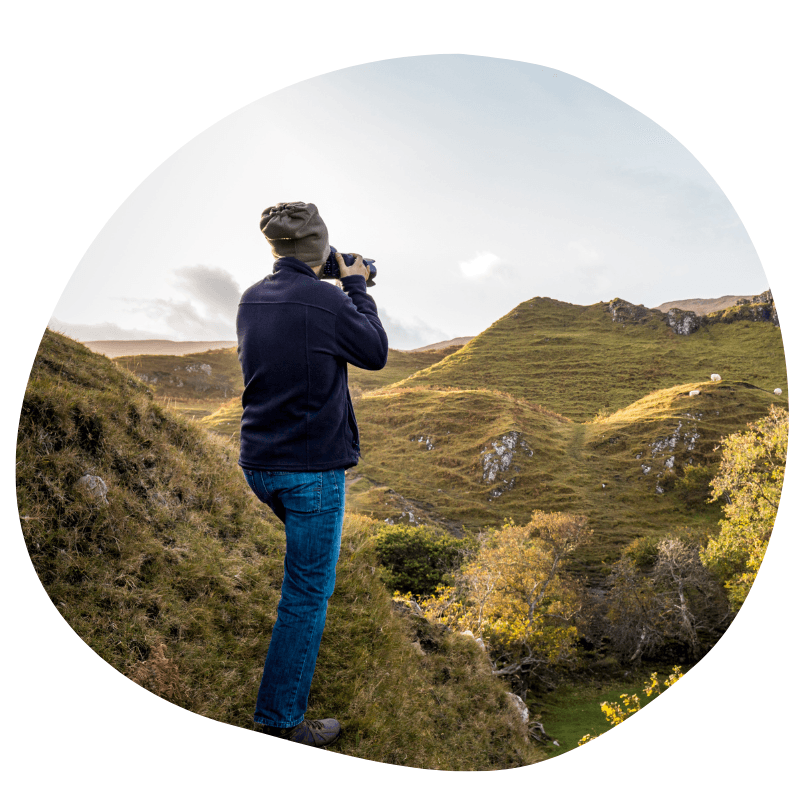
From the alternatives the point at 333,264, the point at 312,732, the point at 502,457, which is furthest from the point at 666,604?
the point at 333,264

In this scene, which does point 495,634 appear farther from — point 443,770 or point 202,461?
point 202,461

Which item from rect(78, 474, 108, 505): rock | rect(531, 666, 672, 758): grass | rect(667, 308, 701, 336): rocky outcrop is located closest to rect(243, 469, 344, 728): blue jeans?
rect(531, 666, 672, 758): grass

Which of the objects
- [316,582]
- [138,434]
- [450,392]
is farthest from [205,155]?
[316,582]

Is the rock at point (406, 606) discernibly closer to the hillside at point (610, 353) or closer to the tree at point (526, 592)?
the tree at point (526, 592)

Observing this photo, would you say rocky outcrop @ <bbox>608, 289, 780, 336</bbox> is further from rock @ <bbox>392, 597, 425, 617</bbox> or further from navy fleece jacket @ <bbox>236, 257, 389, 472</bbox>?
rock @ <bbox>392, 597, 425, 617</bbox>

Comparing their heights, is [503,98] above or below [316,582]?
above

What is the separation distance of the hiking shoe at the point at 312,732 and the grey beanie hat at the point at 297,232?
3044 mm

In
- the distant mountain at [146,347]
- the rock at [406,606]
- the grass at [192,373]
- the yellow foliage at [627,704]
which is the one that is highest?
the distant mountain at [146,347]

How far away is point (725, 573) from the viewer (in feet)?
13.9

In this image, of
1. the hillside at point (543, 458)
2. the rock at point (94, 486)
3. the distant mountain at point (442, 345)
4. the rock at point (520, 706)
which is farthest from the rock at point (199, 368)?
the rock at point (520, 706)

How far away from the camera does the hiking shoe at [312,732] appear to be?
3766 millimetres

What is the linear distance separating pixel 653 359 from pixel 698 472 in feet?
3.22

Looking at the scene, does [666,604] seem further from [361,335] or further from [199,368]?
[199,368]

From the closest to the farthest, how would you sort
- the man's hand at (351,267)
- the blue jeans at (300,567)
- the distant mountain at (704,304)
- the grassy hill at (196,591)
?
the blue jeans at (300,567) < the man's hand at (351,267) < the grassy hill at (196,591) < the distant mountain at (704,304)
